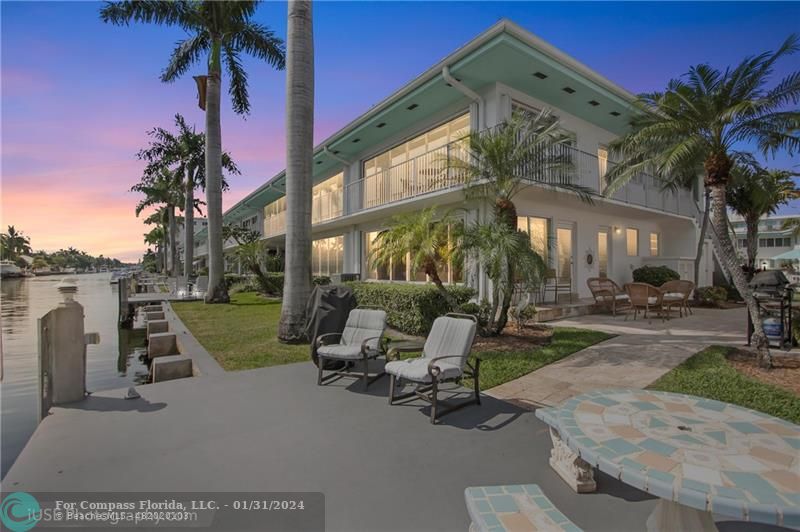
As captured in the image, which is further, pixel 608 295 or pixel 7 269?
pixel 7 269

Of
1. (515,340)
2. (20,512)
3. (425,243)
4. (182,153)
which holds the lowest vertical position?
(20,512)

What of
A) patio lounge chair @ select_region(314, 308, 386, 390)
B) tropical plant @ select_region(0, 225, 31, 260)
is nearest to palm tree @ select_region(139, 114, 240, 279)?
patio lounge chair @ select_region(314, 308, 386, 390)

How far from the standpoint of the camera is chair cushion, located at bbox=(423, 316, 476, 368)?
432 centimetres

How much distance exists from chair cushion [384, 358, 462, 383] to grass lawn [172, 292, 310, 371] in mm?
2793

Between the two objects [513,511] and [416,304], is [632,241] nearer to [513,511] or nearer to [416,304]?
Result: [416,304]

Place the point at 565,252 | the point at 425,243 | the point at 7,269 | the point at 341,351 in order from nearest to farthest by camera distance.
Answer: the point at 341,351 → the point at 425,243 → the point at 565,252 → the point at 7,269

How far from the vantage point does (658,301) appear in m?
9.56

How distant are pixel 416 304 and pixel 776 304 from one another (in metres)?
6.94

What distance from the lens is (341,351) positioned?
16.4ft

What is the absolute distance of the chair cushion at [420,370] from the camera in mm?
3977

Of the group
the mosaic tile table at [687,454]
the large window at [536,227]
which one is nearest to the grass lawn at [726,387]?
the mosaic tile table at [687,454]

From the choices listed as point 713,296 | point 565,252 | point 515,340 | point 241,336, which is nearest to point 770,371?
point 515,340

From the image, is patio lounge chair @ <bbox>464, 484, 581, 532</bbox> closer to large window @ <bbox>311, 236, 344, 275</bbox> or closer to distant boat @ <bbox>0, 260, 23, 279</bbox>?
distant boat @ <bbox>0, 260, 23, 279</bbox>

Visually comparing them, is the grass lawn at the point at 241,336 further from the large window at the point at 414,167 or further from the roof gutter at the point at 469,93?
the roof gutter at the point at 469,93
